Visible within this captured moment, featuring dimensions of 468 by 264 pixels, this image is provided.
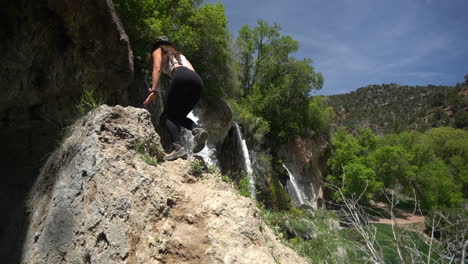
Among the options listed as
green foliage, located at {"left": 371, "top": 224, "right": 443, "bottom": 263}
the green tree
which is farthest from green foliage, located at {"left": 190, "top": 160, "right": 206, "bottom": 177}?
the green tree

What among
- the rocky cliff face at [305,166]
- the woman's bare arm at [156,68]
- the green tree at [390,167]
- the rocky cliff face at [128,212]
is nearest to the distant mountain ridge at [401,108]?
the green tree at [390,167]

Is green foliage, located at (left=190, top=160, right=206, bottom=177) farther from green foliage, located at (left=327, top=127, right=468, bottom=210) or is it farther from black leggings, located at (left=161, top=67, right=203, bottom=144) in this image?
green foliage, located at (left=327, top=127, right=468, bottom=210)

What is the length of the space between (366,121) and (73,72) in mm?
84868

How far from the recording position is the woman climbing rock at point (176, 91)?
10.8ft

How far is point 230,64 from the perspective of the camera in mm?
14648

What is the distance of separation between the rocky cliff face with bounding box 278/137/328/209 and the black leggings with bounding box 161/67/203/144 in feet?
64.1

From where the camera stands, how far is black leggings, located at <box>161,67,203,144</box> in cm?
330

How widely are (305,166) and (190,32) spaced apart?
1653 centimetres

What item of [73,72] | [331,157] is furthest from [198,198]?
[331,157]

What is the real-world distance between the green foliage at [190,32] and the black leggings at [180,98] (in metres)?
6.83

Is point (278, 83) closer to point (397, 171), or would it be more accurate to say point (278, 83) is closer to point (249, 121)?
point (249, 121)

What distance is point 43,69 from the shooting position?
17.4 ft

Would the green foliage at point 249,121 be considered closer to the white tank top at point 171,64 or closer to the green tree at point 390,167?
the white tank top at point 171,64

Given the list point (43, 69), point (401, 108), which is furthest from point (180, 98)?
point (401, 108)
